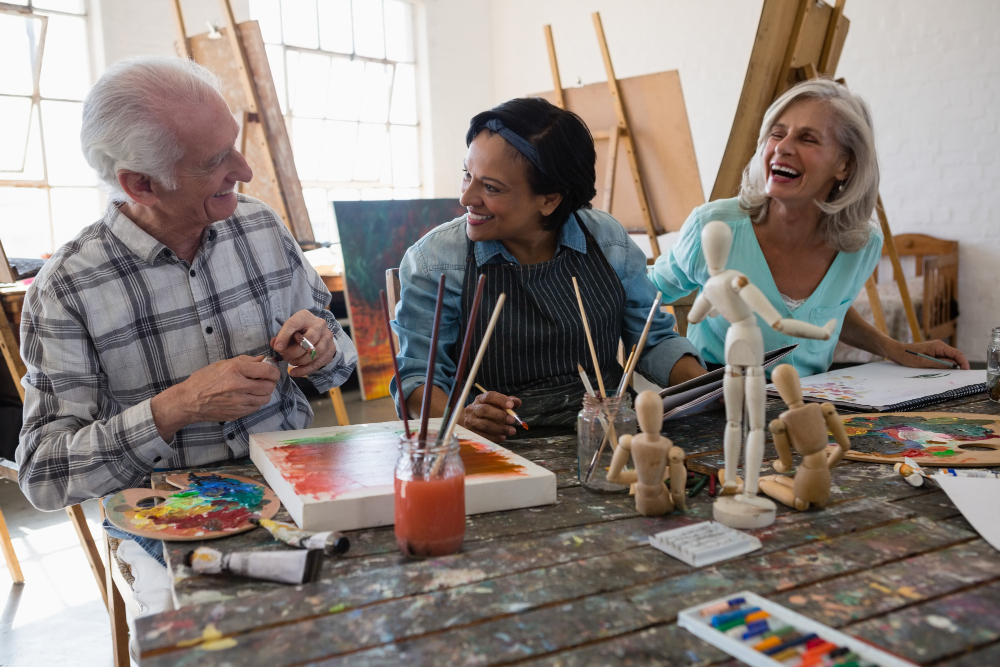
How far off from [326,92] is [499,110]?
543 cm

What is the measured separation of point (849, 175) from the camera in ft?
6.23

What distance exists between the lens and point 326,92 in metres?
6.53

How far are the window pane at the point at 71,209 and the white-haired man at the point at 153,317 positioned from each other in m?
4.47

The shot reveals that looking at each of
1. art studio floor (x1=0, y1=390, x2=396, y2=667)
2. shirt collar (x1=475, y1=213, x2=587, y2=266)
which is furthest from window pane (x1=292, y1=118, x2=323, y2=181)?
shirt collar (x1=475, y1=213, x2=587, y2=266)

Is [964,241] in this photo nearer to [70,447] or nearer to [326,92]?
[326,92]

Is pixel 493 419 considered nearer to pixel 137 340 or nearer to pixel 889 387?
pixel 137 340

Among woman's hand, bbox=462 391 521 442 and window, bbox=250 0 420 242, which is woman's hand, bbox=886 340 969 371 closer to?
woman's hand, bbox=462 391 521 442

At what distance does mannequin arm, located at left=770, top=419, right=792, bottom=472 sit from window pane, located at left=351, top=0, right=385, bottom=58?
656 cm

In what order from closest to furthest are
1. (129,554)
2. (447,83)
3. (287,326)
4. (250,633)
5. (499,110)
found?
(250,633) → (129,554) → (287,326) → (499,110) → (447,83)

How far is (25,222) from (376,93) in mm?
3060

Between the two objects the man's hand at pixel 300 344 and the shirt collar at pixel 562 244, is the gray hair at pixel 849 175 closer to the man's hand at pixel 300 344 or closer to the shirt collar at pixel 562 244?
the shirt collar at pixel 562 244

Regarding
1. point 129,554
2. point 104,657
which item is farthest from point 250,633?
point 104,657

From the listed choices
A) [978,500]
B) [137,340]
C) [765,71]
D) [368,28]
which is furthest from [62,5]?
[978,500]

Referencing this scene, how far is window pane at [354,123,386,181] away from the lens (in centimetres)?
684
